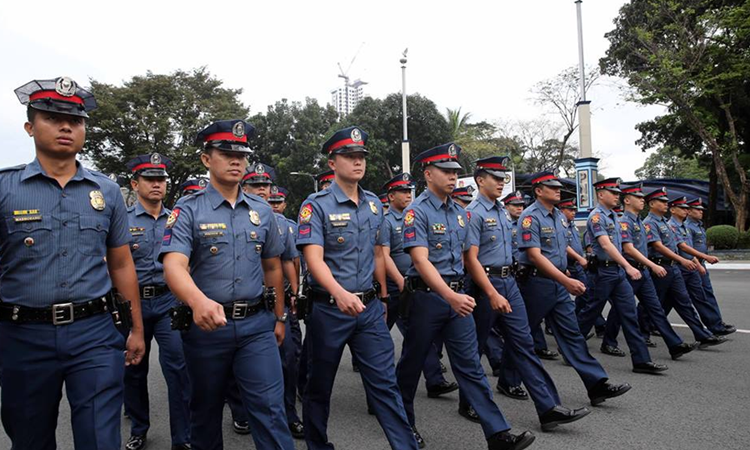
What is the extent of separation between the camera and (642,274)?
6.25 meters

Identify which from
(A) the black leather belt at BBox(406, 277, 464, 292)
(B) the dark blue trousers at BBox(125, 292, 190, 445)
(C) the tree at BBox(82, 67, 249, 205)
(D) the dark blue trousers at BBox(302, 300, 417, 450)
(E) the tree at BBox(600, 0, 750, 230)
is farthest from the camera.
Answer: (C) the tree at BBox(82, 67, 249, 205)

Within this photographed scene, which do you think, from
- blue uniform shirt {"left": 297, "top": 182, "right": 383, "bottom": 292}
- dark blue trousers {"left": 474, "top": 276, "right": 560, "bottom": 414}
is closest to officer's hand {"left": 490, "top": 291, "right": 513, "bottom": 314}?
dark blue trousers {"left": 474, "top": 276, "right": 560, "bottom": 414}

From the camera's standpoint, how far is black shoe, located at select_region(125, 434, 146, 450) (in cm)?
411

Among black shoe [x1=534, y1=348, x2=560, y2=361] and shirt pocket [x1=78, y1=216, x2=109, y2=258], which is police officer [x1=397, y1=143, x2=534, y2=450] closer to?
shirt pocket [x1=78, y1=216, x2=109, y2=258]

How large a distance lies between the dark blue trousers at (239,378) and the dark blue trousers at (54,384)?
1.50ft

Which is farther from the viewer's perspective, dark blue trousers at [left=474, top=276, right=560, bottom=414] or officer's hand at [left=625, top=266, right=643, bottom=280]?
officer's hand at [left=625, top=266, right=643, bottom=280]

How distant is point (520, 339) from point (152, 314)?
2859mm

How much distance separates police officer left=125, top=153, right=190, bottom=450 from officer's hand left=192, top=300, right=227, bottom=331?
131 centimetres

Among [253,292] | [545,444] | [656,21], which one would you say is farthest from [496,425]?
[656,21]

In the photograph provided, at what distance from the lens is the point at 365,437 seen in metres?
4.21

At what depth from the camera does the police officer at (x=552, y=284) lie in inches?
181

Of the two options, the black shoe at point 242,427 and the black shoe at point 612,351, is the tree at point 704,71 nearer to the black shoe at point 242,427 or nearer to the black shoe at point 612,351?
the black shoe at point 612,351

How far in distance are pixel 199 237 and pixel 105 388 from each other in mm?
879

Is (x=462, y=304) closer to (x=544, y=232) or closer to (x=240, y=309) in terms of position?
(x=240, y=309)
